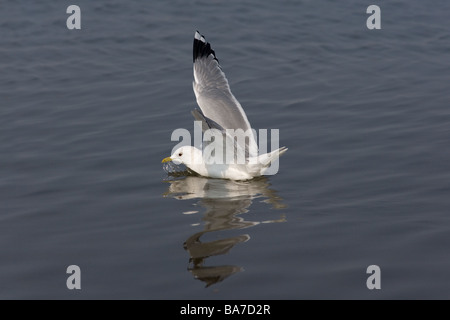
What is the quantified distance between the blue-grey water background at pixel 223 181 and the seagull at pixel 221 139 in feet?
0.64

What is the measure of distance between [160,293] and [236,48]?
8.45 meters

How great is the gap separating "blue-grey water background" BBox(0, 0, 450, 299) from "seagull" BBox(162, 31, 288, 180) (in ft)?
0.64

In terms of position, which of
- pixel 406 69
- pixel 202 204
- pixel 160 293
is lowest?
pixel 160 293

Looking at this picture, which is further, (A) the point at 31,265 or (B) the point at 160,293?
(A) the point at 31,265

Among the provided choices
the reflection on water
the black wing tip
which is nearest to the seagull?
the black wing tip

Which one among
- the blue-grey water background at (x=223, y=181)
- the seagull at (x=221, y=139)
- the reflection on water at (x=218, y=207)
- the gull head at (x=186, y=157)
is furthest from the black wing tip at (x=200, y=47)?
the reflection on water at (x=218, y=207)

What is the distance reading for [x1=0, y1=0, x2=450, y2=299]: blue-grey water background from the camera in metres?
6.52

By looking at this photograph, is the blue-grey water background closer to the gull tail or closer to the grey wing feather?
the gull tail

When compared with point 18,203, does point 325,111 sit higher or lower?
higher

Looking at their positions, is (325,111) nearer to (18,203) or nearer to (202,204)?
(202,204)

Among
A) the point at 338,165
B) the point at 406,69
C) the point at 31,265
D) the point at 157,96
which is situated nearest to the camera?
the point at 31,265

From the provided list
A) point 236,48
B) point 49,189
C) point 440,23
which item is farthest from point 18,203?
point 440,23

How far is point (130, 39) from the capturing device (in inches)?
578

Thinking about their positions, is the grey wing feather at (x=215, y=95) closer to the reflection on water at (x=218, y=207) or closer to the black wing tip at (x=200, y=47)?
the black wing tip at (x=200, y=47)
